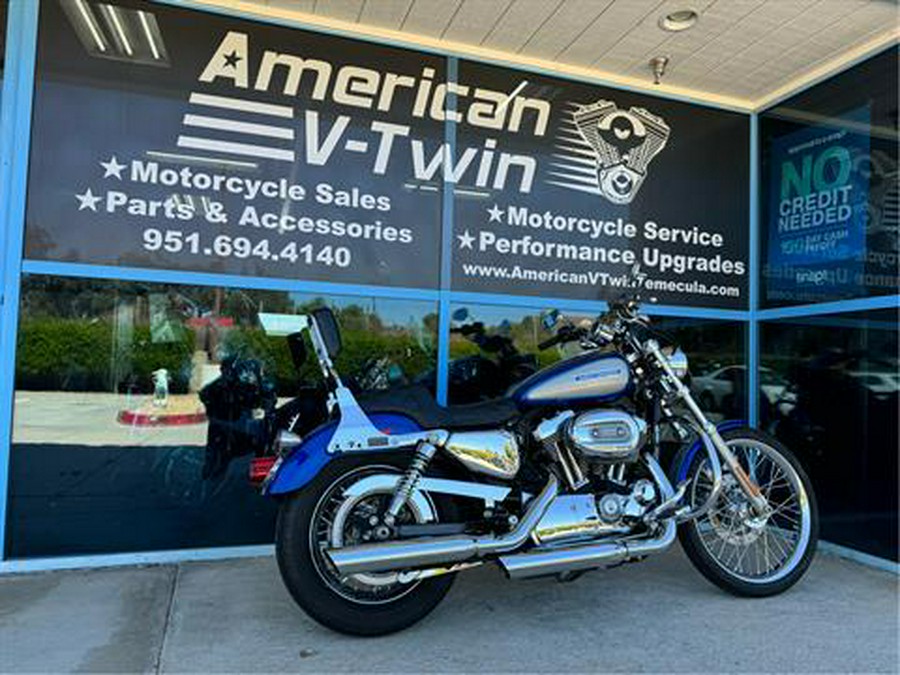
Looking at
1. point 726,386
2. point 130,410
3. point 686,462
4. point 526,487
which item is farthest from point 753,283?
point 130,410

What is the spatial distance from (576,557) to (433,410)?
83 cm

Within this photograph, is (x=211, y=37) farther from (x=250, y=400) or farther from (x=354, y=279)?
(x=250, y=400)

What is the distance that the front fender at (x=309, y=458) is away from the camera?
267cm

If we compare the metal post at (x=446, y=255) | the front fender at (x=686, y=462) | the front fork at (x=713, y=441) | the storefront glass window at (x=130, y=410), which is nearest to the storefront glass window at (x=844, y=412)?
the front fork at (x=713, y=441)

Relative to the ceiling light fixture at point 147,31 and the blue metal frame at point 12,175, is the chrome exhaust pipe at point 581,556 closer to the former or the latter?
the blue metal frame at point 12,175

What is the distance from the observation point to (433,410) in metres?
2.90

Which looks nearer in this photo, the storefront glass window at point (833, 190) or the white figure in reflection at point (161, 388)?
the white figure in reflection at point (161, 388)

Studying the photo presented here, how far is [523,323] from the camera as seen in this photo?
424 centimetres

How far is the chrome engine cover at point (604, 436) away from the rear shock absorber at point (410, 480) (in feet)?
2.03

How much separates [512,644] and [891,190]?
328 cm

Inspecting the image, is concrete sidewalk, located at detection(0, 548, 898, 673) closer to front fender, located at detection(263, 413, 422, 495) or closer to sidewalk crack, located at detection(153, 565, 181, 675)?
sidewalk crack, located at detection(153, 565, 181, 675)

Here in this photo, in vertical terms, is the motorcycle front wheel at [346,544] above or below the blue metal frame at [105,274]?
below

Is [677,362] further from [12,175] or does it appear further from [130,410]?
[12,175]

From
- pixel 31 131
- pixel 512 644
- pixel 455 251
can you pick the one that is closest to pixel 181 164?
pixel 31 131
